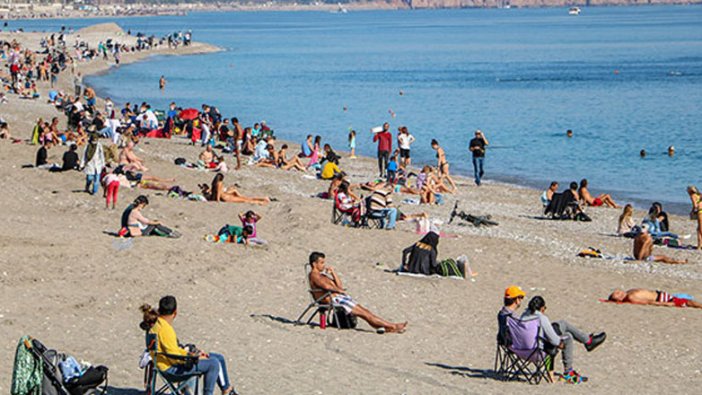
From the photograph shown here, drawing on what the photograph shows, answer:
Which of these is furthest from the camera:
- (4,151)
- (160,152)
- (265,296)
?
(160,152)

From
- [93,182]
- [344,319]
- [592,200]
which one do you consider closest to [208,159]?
[93,182]

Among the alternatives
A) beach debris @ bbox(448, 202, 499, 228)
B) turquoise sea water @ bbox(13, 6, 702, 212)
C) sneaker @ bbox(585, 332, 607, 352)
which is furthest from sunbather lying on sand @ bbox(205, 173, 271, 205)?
turquoise sea water @ bbox(13, 6, 702, 212)

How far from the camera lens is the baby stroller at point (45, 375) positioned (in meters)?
9.57

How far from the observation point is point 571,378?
12086 mm

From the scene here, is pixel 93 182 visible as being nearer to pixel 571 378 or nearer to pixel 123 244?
pixel 123 244

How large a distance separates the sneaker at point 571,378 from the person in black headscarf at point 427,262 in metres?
5.39

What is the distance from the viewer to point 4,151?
27.8m

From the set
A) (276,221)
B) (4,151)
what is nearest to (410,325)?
(276,221)

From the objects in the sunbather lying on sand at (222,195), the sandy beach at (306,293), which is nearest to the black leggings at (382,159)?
the sandy beach at (306,293)

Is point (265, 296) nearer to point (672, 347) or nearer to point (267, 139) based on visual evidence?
point (672, 347)

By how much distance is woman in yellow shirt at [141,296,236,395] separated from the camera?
32.8ft

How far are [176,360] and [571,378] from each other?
4.69 meters

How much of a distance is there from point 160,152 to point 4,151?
21.0ft

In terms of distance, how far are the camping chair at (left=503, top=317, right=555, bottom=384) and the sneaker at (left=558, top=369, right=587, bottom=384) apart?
199mm
